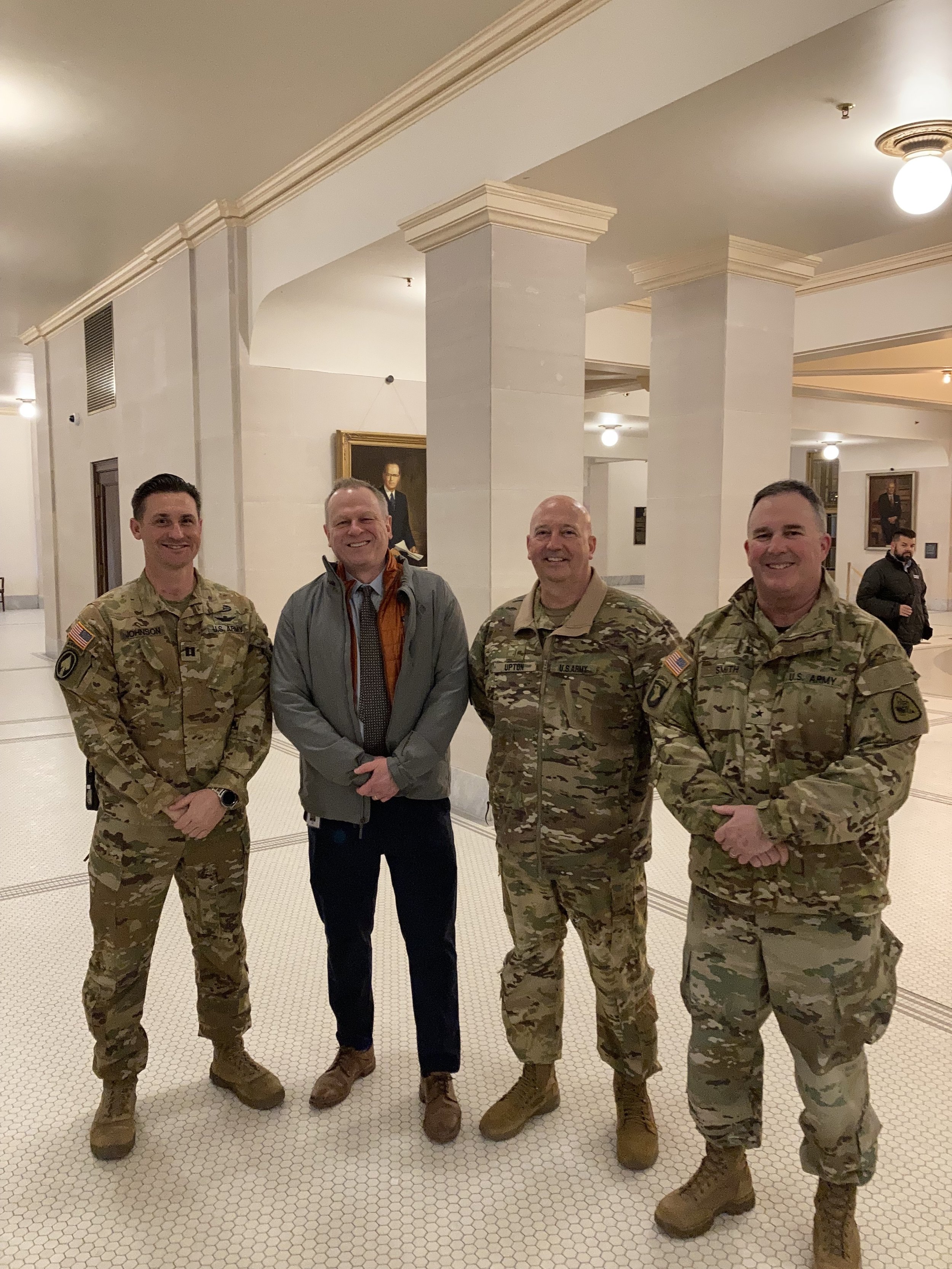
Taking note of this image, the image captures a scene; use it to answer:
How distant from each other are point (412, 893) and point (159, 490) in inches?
49.4

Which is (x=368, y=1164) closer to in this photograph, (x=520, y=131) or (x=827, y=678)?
(x=827, y=678)

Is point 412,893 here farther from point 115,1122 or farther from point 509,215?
point 509,215

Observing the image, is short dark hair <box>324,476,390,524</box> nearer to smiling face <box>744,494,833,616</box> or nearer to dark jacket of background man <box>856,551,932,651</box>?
smiling face <box>744,494,833,616</box>

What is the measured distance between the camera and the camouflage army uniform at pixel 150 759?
2.48 m

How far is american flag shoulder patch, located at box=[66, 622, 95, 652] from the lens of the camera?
8.07 feet

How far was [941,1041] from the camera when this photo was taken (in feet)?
9.82

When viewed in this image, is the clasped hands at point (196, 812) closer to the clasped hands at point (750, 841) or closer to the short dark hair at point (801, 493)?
the clasped hands at point (750, 841)

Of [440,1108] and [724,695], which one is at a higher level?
[724,695]

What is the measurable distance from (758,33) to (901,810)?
3.88 m

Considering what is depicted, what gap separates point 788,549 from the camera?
2.00 meters

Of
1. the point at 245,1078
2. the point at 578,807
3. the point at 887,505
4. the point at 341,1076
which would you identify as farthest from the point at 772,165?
the point at 887,505

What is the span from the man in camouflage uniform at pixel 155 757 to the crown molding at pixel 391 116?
323 cm

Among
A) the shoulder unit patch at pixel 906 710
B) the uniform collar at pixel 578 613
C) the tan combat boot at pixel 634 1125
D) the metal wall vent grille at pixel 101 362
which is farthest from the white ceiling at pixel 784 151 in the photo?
the metal wall vent grille at pixel 101 362

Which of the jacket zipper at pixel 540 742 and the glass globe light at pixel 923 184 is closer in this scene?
the jacket zipper at pixel 540 742
